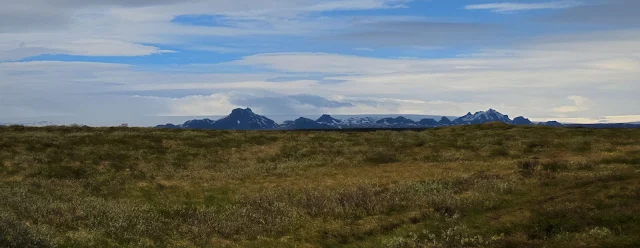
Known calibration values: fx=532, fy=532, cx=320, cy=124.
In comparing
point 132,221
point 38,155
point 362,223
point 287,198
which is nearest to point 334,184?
point 287,198

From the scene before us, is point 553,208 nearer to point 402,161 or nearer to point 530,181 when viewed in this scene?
point 530,181

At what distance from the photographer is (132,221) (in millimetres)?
26797

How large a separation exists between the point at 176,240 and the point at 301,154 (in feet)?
101

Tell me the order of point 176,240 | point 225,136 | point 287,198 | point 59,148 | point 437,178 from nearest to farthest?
point 176,240, point 287,198, point 437,178, point 59,148, point 225,136

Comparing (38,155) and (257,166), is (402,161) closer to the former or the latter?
(257,166)

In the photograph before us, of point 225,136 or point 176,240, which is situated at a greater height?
point 225,136

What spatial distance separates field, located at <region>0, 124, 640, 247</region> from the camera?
930 inches

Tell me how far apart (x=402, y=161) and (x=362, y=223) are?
80.8 ft

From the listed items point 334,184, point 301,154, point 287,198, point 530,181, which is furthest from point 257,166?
point 530,181

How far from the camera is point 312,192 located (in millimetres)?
35031

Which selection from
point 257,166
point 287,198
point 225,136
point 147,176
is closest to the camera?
point 287,198

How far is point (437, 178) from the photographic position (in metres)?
38.0

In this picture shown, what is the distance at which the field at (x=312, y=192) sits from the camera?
23.6 m

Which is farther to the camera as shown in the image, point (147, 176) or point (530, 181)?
point (147, 176)
